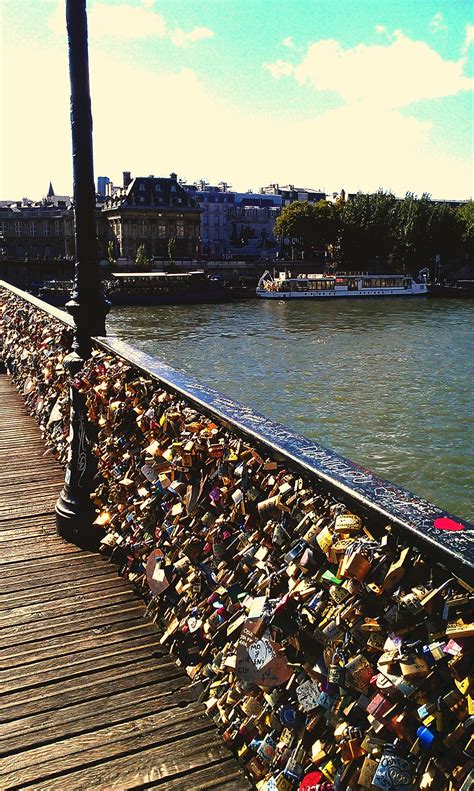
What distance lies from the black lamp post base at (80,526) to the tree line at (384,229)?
8518 centimetres

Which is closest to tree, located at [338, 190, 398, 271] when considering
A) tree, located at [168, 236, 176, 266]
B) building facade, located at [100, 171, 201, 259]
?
tree, located at [168, 236, 176, 266]

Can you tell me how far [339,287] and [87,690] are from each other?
240 ft

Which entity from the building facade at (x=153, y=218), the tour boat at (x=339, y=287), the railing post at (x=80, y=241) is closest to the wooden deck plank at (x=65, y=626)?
the railing post at (x=80, y=241)

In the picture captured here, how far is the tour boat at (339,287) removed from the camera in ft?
243

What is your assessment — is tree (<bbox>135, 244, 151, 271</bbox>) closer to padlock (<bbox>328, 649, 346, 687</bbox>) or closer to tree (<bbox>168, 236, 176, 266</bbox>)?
tree (<bbox>168, 236, 176, 266</bbox>)

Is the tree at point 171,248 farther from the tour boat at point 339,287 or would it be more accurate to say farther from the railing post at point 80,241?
the railing post at point 80,241

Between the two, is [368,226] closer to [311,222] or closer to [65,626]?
[311,222]

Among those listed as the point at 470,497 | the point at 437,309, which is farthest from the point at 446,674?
the point at 437,309

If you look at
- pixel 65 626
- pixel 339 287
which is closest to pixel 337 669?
pixel 65 626

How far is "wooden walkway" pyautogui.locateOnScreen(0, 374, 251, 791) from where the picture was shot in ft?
9.19

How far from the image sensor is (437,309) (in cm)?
6016

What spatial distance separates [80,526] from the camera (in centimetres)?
492

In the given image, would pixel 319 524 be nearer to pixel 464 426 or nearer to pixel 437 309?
pixel 464 426

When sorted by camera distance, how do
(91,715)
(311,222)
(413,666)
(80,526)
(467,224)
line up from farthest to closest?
(311,222), (467,224), (80,526), (91,715), (413,666)
